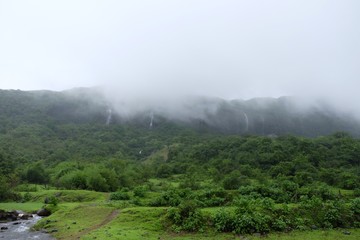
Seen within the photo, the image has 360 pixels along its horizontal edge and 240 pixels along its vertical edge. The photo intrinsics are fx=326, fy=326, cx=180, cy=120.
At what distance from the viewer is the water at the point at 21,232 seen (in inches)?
1508

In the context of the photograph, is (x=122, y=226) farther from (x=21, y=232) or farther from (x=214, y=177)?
(x=214, y=177)

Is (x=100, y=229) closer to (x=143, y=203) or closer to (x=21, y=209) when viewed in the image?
(x=143, y=203)

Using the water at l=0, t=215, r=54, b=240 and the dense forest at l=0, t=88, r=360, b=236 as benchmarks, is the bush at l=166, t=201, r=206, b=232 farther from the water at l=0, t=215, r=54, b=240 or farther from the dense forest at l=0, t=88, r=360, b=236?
the water at l=0, t=215, r=54, b=240

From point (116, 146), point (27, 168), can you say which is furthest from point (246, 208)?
point (116, 146)

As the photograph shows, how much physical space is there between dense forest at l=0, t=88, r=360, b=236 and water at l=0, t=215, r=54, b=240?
14807mm

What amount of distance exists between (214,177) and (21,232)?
54741 mm

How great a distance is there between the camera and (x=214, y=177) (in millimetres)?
87312

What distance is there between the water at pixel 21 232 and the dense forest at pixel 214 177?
14.8m

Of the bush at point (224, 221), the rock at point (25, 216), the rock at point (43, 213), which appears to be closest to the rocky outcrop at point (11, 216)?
the rock at point (25, 216)

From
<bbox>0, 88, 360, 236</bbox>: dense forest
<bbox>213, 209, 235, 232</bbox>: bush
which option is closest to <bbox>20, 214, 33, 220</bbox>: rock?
<bbox>0, 88, 360, 236</bbox>: dense forest

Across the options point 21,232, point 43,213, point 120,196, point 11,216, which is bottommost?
point 43,213

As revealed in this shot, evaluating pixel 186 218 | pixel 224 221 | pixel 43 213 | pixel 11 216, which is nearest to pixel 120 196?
pixel 43 213

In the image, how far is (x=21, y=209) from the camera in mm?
55000

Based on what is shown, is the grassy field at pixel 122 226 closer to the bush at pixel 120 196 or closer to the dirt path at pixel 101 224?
the dirt path at pixel 101 224
